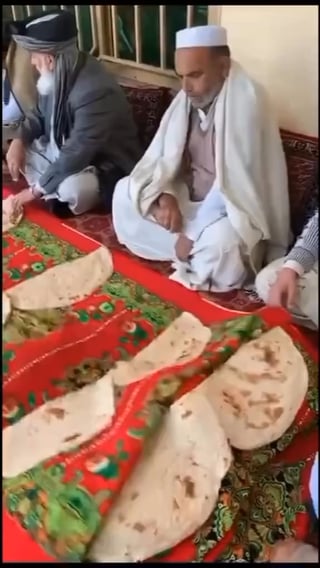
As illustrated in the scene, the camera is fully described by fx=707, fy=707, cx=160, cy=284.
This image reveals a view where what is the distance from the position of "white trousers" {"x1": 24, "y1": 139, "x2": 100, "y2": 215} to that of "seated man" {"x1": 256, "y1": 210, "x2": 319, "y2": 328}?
14.5 inches

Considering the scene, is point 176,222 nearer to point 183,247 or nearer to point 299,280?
point 183,247

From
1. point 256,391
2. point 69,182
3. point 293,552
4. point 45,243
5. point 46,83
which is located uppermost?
point 46,83

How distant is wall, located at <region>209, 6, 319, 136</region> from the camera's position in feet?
2.75

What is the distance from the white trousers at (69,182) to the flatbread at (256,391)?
0.39 m

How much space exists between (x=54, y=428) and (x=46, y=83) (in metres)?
0.58

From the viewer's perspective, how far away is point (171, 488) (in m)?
0.99

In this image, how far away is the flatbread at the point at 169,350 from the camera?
3.55 ft

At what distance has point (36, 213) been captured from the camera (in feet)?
4.13

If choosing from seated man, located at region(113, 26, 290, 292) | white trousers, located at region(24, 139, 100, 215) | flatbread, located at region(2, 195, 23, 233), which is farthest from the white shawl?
flatbread, located at region(2, 195, 23, 233)

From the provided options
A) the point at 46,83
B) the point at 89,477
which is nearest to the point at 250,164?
the point at 46,83

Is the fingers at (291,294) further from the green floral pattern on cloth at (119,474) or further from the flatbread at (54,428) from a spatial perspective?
the flatbread at (54,428)

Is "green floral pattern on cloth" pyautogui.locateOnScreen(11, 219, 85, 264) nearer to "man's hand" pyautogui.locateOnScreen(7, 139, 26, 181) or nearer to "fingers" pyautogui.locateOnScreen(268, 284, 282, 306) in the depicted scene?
"man's hand" pyautogui.locateOnScreen(7, 139, 26, 181)

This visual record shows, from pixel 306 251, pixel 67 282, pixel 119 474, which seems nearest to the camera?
pixel 306 251

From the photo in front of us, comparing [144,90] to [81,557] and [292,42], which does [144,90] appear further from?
[81,557]
